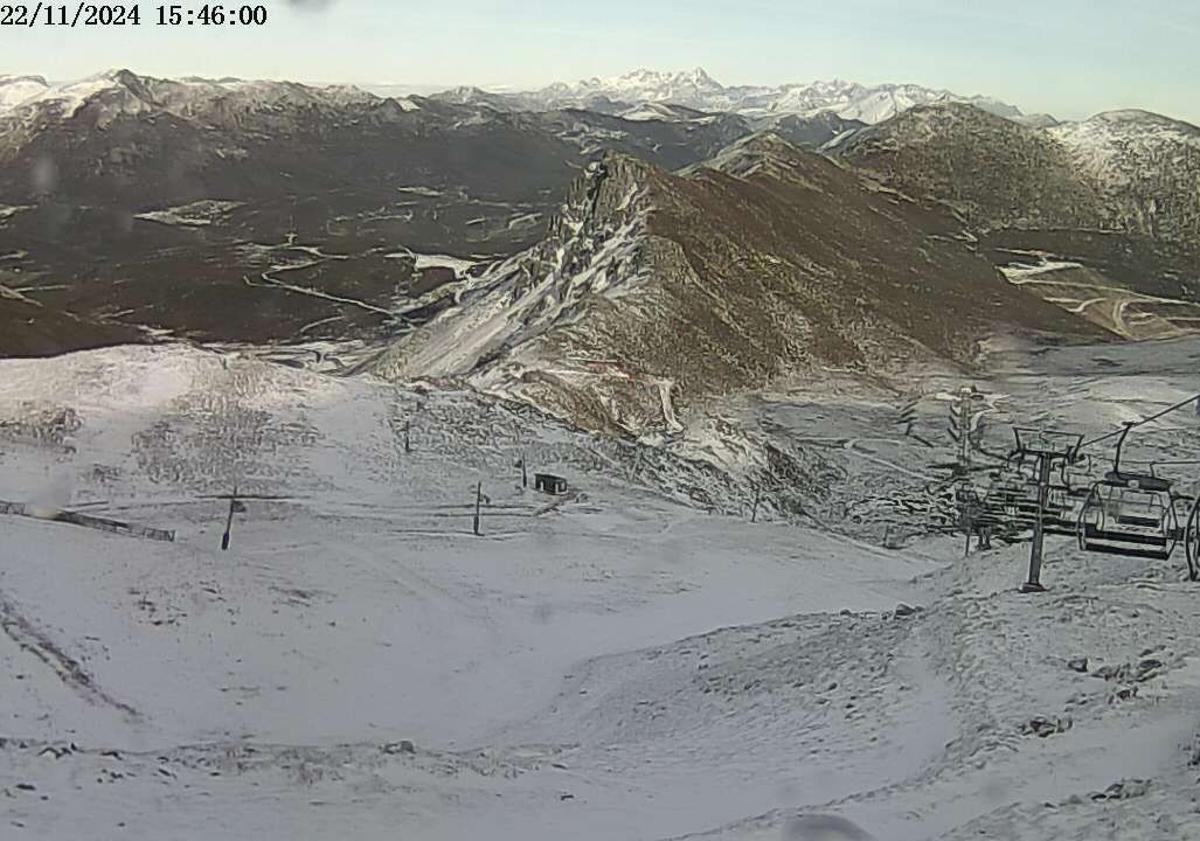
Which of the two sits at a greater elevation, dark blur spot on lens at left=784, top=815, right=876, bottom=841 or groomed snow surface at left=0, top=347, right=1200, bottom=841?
dark blur spot on lens at left=784, top=815, right=876, bottom=841

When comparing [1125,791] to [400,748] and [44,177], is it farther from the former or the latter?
[44,177]

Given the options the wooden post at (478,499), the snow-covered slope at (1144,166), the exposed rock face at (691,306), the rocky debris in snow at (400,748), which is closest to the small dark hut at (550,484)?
the wooden post at (478,499)

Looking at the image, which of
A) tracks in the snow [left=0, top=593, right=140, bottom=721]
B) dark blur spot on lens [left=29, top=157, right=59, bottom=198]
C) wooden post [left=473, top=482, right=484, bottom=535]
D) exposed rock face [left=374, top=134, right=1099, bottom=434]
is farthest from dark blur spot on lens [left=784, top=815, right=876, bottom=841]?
dark blur spot on lens [left=29, top=157, right=59, bottom=198]

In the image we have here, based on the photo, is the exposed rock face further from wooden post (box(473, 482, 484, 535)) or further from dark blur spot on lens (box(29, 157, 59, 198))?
dark blur spot on lens (box(29, 157, 59, 198))

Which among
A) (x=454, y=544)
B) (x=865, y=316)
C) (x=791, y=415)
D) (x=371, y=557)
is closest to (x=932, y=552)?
(x=454, y=544)

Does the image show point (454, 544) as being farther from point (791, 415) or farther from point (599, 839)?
point (791, 415)

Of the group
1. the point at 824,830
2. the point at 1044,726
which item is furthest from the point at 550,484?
the point at 824,830

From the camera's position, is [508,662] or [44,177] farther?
[44,177]
